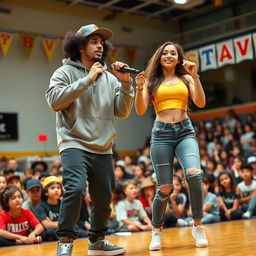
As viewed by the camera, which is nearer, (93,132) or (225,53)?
(93,132)

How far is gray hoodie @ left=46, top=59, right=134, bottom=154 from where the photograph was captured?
2.65 m

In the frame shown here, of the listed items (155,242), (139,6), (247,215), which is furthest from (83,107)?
(139,6)

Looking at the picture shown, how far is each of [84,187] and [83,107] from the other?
49 cm

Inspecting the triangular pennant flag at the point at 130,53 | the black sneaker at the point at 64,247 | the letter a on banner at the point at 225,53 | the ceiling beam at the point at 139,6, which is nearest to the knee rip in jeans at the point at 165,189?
the black sneaker at the point at 64,247

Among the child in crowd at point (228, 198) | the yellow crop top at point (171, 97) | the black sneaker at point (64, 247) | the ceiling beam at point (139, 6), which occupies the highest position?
the ceiling beam at point (139, 6)

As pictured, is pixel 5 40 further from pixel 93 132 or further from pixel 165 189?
pixel 93 132

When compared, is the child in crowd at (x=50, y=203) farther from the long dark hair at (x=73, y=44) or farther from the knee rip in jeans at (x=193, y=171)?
the long dark hair at (x=73, y=44)

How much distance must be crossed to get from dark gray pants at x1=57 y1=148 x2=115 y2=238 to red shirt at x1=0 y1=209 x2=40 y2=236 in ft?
5.37

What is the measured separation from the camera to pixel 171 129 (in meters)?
3.30

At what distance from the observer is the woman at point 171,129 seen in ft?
10.5

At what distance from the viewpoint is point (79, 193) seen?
103 inches

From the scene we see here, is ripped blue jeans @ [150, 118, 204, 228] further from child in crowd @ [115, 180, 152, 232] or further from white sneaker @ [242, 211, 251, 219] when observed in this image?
white sneaker @ [242, 211, 251, 219]

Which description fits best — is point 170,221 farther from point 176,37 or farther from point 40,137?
point 176,37

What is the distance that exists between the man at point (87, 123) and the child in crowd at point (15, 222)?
149 centimetres
